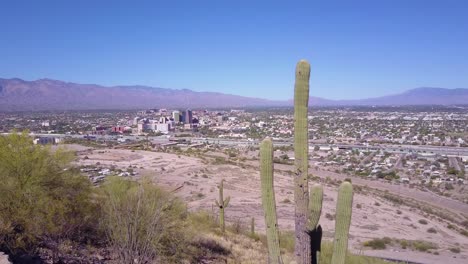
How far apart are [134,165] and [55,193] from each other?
30.2 meters

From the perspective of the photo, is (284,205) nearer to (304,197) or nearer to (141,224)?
(141,224)

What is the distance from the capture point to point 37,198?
8.83 m

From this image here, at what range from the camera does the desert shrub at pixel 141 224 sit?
934 cm

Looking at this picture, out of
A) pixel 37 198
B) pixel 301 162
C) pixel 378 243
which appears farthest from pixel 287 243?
pixel 37 198

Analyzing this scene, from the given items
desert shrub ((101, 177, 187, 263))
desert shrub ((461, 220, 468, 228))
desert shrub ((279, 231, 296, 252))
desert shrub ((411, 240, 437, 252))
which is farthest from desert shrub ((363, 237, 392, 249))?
desert shrub ((101, 177, 187, 263))

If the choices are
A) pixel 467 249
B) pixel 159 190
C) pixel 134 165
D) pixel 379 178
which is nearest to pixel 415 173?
pixel 379 178

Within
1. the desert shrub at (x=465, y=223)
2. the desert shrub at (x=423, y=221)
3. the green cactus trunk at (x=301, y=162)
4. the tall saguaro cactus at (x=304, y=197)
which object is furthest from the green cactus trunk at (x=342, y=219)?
the desert shrub at (x=465, y=223)

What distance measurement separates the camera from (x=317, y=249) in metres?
7.22

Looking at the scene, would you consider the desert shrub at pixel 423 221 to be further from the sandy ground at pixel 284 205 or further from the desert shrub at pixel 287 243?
the desert shrub at pixel 287 243

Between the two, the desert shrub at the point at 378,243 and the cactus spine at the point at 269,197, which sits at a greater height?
the cactus spine at the point at 269,197

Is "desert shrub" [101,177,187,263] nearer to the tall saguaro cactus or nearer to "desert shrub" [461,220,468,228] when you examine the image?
the tall saguaro cactus

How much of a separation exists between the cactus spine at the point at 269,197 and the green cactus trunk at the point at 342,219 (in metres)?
1.08

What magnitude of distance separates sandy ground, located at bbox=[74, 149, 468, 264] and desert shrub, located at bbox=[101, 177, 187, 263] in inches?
129

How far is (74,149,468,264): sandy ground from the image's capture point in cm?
1908
